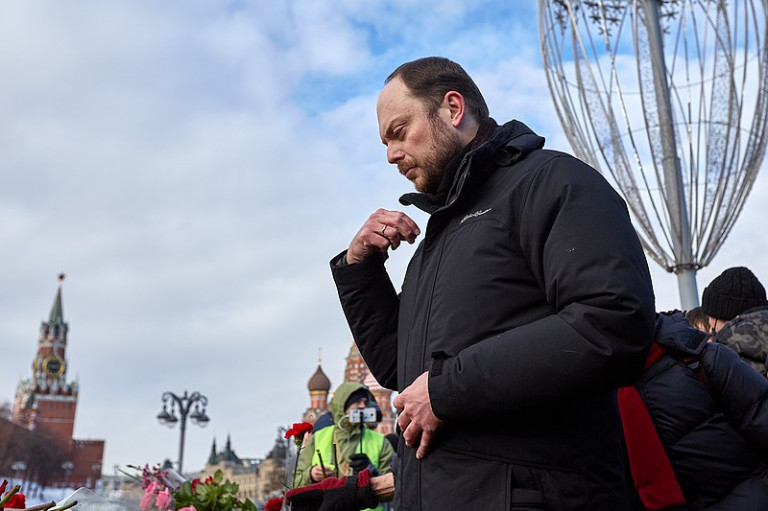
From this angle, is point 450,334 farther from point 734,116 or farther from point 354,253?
point 734,116

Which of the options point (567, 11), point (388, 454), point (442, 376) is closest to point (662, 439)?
point (442, 376)

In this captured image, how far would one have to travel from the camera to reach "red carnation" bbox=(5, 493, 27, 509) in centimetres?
173

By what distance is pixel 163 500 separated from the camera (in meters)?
3.46

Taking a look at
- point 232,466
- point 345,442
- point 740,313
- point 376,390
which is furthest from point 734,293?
point 232,466

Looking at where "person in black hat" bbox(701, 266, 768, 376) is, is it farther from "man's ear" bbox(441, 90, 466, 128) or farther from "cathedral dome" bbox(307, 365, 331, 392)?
"cathedral dome" bbox(307, 365, 331, 392)

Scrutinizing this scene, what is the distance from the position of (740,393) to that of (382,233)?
4.44 feet

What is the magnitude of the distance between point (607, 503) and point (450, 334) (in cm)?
42

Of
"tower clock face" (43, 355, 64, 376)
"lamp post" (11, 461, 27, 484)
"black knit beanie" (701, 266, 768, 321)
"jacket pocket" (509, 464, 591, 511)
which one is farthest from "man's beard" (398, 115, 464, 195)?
"tower clock face" (43, 355, 64, 376)

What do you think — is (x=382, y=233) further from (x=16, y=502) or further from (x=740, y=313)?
(x=740, y=313)

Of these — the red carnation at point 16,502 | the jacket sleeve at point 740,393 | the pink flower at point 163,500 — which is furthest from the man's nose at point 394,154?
the pink flower at point 163,500

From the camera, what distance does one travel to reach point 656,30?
11406 mm

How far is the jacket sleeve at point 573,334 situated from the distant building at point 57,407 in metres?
92.5

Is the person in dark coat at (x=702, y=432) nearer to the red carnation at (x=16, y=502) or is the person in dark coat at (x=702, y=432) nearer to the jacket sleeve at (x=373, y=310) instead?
the jacket sleeve at (x=373, y=310)

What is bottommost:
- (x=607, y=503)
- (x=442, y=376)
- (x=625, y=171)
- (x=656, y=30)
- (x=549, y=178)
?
(x=607, y=503)
